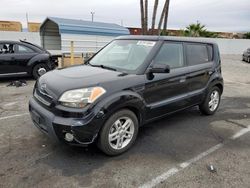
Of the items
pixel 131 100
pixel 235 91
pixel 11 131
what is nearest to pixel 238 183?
pixel 131 100

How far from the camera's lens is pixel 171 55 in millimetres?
4355

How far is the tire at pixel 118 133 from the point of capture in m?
3.29

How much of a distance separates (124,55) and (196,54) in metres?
1.62

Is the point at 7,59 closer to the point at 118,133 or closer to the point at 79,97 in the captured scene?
the point at 79,97

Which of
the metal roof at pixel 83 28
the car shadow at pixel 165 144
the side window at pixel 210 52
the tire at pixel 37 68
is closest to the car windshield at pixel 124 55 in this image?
the car shadow at pixel 165 144

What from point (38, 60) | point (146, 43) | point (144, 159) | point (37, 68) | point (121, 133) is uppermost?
point (146, 43)

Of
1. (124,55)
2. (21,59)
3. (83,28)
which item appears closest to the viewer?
(124,55)

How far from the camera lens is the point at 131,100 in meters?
3.49

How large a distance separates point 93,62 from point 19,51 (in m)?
5.49

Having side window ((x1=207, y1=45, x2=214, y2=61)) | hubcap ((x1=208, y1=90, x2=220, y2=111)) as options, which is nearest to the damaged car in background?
side window ((x1=207, y1=45, x2=214, y2=61))

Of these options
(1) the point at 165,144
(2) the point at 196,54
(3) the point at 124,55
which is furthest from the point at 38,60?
(1) the point at 165,144

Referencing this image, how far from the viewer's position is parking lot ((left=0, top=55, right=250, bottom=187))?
9.67ft

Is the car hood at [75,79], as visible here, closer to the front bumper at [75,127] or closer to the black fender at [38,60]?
the front bumper at [75,127]

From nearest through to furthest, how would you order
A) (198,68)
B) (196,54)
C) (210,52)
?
1. (198,68)
2. (196,54)
3. (210,52)
